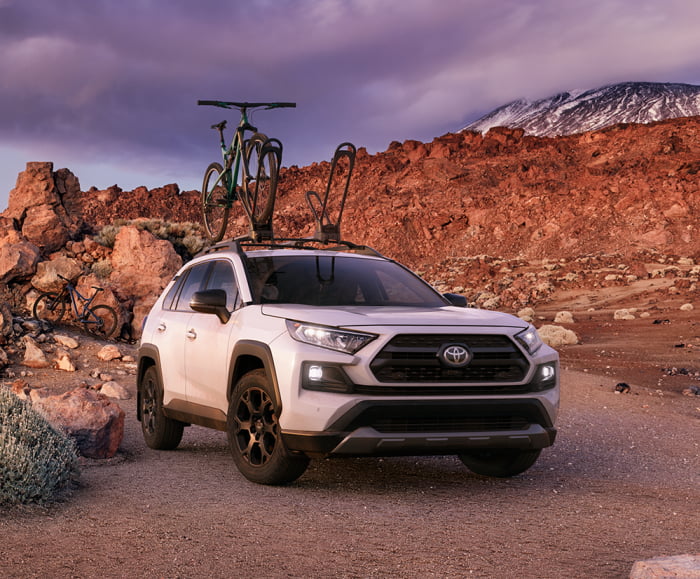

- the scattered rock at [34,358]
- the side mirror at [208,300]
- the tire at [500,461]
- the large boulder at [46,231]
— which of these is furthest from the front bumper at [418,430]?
the large boulder at [46,231]

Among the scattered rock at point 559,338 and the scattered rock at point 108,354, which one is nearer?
the scattered rock at point 108,354

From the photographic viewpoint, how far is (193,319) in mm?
7410

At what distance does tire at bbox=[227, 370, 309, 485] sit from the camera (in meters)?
5.91

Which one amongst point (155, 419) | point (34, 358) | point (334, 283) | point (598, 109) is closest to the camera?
point (334, 283)

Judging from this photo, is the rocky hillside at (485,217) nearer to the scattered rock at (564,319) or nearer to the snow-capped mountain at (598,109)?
the scattered rock at (564,319)

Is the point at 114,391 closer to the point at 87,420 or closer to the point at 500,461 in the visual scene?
the point at 87,420

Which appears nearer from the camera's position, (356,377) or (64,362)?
(356,377)

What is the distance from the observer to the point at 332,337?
18.8 ft

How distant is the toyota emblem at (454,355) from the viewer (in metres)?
5.68

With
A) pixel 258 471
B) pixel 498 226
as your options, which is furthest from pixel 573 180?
pixel 258 471

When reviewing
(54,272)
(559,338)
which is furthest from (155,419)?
(559,338)

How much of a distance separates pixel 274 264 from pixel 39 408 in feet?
8.14

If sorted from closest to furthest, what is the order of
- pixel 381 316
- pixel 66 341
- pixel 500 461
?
pixel 381 316
pixel 500 461
pixel 66 341

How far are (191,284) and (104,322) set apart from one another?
914cm
